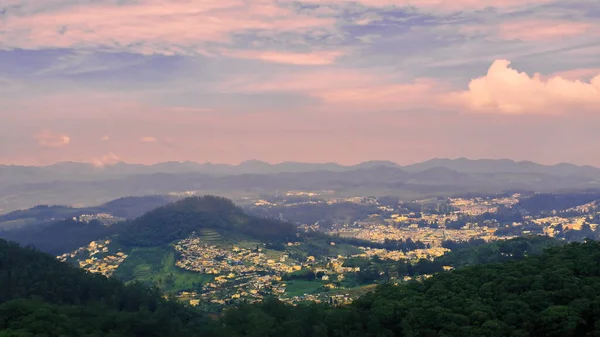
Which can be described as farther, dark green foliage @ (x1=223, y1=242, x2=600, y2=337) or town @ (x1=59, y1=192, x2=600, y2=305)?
town @ (x1=59, y1=192, x2=600, y2=305)

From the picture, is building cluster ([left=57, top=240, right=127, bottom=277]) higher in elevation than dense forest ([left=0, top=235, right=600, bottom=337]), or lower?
lower

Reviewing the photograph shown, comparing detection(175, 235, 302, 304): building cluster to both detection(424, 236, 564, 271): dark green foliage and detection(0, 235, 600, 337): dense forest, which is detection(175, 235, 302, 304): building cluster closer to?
detection(424, 236, 564, 271): dark green foliage

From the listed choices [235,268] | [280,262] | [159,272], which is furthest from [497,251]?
[159,272]

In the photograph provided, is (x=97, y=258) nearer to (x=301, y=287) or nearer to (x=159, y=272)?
(x=159, y=272)

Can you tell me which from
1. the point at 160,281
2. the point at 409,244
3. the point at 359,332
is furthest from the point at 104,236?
the point at 359,332

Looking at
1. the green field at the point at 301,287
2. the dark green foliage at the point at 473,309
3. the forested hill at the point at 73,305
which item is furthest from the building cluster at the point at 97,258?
the dark green foliage at the point at 473,309

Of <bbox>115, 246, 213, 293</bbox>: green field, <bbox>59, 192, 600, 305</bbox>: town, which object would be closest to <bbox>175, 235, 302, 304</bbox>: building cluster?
<bbox>59, 192, 600, 305</bbox>: town

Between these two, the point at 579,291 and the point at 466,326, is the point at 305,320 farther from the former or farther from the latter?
the point at 579,291
